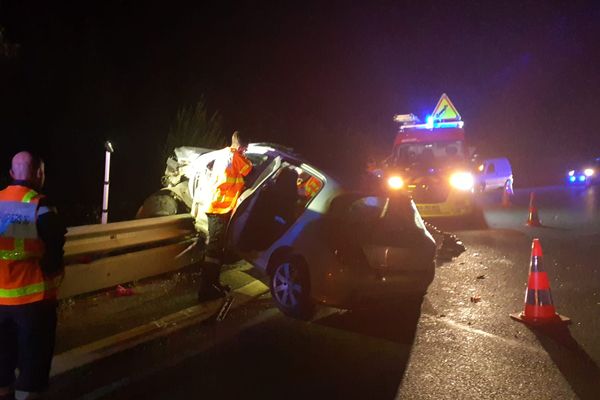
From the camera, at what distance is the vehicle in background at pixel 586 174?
30766 mm

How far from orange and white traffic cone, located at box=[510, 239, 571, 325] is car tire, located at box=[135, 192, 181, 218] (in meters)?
4.46

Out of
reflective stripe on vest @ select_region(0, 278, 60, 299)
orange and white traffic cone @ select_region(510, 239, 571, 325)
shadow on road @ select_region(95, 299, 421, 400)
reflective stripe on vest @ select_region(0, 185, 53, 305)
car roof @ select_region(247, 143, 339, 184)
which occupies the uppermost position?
car roof @ select_region(247, 143, 339, 184)

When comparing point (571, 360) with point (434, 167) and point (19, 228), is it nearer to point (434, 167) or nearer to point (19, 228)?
point (19, 228)

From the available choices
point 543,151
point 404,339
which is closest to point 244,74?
point 404,339

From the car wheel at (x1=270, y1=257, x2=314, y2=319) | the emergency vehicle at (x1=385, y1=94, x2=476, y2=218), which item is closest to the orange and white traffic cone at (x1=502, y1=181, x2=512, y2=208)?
the emergency vehicle at (x1=385, y1=94, x2=476, y2=218)

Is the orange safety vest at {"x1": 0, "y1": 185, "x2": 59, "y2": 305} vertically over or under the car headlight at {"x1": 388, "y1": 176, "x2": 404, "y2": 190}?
under

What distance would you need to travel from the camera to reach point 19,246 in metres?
3.95

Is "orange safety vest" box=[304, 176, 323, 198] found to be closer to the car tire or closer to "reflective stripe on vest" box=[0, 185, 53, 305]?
the car tire

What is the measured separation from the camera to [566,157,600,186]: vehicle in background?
1211 inches

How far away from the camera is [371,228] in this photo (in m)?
6.67

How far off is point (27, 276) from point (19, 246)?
0.65 ft

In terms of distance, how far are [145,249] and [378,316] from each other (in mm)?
2743

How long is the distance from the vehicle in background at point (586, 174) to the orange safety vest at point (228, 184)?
27.5 metres

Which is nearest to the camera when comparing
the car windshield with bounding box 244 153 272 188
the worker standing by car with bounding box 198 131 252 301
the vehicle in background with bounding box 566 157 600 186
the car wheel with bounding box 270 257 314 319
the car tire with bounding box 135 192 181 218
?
the car wheel with bounding box 270 257 314 319
